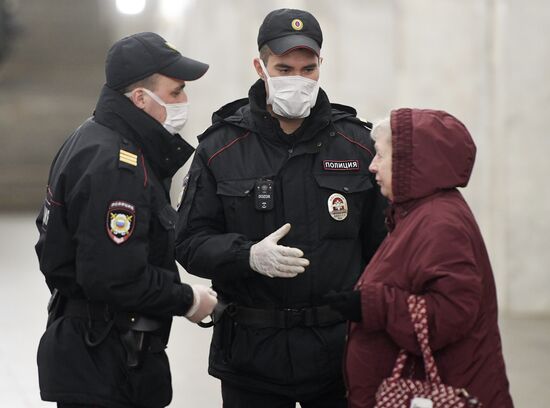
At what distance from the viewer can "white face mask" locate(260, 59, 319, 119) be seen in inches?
146

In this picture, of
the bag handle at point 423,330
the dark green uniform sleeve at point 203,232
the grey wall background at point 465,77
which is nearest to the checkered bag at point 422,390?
the bag handle at point 423,330

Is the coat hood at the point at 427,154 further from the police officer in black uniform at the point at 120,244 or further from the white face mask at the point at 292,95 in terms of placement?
the police officer in black uniform at the point at 120,244

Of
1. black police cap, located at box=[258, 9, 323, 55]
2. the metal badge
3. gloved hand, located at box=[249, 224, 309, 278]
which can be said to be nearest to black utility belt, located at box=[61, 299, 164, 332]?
gloved hand, located at box=[249, 224, 309, 278]

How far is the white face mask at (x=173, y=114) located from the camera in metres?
3.50

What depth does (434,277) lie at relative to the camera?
118 inches

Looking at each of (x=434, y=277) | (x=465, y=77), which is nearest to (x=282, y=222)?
(x=434, y=277)

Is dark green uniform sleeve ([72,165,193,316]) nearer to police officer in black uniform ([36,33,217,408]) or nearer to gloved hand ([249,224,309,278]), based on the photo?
police officer in black uniform ([36,33,217,408])

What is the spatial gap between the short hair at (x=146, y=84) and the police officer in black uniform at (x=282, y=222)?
15.9 inches

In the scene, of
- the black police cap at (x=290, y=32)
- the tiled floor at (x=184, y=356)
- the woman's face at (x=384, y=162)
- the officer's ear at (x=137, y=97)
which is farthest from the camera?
the tiled floor at (x=184, y=356)

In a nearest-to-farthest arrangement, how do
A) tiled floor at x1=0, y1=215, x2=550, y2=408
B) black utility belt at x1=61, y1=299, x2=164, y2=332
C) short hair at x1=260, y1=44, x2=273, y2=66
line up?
black utility belt at x1=61, y1=299, x2=164, y2=332 < short hair at x1=260, y1=44, x2=273, y2=66 < tiled floor at x1=0, y1=215, x2=550, y2=408

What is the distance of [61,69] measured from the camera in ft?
96.1

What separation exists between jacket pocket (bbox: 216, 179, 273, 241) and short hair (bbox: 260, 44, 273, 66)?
Result: 49 centimetres

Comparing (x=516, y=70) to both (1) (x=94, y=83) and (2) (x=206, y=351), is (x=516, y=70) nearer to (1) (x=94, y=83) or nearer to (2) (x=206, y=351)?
(2) (x=206, y=351)

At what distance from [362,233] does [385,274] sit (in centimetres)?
75
